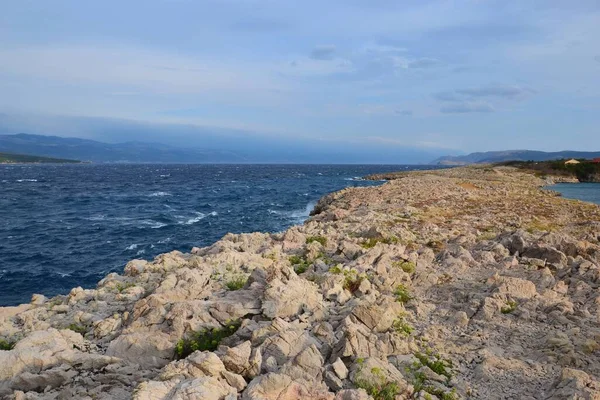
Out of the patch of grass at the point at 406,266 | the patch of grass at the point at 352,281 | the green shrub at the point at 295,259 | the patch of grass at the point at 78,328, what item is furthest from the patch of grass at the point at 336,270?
the patch of grass at the point at 78,328

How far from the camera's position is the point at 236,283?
16.3 meters

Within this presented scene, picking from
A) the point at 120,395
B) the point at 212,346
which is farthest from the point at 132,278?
the point at 120,395

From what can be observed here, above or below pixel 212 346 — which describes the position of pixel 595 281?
above

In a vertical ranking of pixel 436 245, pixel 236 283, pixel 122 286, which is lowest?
pixel 122 286

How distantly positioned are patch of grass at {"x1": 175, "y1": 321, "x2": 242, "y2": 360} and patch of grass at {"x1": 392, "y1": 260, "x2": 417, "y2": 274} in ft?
27.0

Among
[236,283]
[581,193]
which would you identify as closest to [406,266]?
[236,283]

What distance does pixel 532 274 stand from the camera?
57.5 ft

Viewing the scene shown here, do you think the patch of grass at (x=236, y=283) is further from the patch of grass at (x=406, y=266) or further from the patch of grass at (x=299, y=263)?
the patch of grass at (x=406, y=266)

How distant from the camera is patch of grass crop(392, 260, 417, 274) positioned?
1831cm

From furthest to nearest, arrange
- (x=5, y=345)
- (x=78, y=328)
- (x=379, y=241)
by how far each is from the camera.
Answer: (x=379, y=241), (x=78, y=328), (x=5, y=345)

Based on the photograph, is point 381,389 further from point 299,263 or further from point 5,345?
point 5,345

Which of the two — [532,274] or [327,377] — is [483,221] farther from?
[327,377]

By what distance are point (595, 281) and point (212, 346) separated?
1424 cm

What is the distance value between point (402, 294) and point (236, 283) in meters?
6.16
